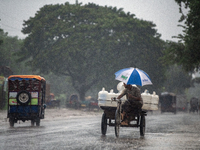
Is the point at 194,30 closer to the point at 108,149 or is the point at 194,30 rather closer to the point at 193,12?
the point at 193,12

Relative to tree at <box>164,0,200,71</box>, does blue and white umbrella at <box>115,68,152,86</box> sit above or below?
below

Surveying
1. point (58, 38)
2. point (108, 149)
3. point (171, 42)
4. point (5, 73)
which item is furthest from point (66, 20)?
point (108, 149)

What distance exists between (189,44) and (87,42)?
27.2 meters

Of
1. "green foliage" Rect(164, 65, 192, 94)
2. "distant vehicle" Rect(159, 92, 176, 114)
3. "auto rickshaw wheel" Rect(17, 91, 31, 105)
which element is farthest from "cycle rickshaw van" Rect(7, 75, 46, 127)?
"green foliage" Rect(164, 65, 192, 94)

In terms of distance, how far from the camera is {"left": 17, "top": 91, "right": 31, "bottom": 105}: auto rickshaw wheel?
18.0 meters

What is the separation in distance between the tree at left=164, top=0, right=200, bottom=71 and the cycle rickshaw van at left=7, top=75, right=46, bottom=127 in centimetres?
1133

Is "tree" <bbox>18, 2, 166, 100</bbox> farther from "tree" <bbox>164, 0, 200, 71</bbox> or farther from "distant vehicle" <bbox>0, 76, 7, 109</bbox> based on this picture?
"tree" <bbox>164, 0, 200, 71</bbox>

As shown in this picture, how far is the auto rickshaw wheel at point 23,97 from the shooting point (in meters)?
18.0

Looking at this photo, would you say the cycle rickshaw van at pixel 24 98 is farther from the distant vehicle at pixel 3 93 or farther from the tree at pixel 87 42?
the tree at pixel 87 42

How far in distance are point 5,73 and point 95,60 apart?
1316cm

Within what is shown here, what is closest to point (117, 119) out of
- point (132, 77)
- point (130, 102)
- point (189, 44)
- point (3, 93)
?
point (130, 102)

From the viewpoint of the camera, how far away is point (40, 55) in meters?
51.7

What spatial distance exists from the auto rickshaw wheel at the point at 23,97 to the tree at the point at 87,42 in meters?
32.6

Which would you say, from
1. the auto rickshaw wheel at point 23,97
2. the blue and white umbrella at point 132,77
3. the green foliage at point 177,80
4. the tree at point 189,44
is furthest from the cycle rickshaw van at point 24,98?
the green foliage at point 177,80
